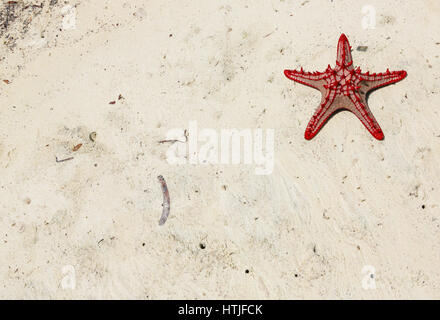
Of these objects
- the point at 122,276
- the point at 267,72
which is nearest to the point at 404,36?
the point at 267,72

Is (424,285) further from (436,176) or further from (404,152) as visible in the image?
(404,152)

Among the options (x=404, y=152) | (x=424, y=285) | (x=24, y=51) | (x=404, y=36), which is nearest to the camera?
(x=424, y=285)

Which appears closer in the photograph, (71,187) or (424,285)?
(424,285)

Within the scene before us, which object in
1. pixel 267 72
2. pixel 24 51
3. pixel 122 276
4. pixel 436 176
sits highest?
pixel 24 51

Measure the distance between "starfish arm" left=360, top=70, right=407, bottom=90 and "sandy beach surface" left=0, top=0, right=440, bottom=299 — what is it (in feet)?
0.71

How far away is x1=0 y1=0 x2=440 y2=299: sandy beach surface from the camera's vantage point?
6672 millimetres

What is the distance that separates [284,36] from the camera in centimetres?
770

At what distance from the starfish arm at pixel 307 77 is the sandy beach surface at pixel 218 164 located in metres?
0.21

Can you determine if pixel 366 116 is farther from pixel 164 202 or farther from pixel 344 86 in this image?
pixel 164 202

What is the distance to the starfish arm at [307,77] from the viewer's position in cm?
689

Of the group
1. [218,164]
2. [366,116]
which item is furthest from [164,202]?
[366,116]

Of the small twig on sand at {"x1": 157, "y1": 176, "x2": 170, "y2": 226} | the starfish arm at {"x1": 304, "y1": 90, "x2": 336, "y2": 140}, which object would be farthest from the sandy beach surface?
the starfish arm at {"x1": 304, "y1": 90, "x2": 336, "y2": 140}

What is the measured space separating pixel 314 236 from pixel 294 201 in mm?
757

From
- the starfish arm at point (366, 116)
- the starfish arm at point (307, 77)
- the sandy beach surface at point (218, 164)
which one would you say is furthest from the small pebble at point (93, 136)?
the starfish arm at point (366, 116)
